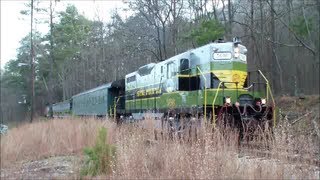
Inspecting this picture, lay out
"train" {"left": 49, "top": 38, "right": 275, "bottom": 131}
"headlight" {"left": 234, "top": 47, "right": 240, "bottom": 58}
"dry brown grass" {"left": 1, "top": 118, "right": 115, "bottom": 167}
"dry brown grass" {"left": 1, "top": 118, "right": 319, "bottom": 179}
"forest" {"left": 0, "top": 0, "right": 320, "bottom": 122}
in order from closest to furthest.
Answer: "dry brown grass" {"left": 1, "top": 118, "right": 319, "bottom": 179} → "dry brown grass" {"left": 1, "top": 118, "right": 115, "bottom": 167} → "train" {"left": 49, "top": 38, "right": 275, "bottom": 131} → "headlight" {"left": 234, "top": 47, "right": 240, "bottom": 58} → "forest" {"left": 0, "top": 0, "right": 320, "bottom": 122}

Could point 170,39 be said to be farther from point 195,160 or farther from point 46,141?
point 195,160

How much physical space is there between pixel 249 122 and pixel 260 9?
1591 cm

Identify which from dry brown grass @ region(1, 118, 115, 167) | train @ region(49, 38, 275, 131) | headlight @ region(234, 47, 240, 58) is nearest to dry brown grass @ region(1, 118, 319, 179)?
dry brown grass @ region(1, 118, 115, 167)

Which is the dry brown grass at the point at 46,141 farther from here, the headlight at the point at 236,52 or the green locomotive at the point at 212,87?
the headlight at the point at 236,52

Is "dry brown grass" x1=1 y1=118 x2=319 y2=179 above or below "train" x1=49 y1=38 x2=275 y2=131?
below

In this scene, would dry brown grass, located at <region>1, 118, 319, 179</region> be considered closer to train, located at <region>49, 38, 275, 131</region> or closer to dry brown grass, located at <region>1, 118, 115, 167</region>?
dry brown grass, located at <region>1, 118, 115, 167</region>

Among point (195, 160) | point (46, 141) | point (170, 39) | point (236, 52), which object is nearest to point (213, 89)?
point (236, 52)

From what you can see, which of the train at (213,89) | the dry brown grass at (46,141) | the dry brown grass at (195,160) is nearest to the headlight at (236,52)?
the train at (213,89)

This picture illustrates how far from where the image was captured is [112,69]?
142 ft

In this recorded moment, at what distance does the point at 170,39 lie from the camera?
3262cm

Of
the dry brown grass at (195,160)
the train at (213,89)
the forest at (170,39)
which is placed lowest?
the dry brown grass at (195,160)

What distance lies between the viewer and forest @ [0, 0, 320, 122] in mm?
23750

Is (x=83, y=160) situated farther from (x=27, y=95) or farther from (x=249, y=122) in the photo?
(x=27, y=95)

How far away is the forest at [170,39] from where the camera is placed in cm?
2375
